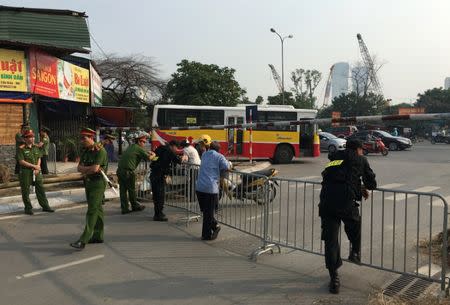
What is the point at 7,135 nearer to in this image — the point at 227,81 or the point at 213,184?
the point at 213,184

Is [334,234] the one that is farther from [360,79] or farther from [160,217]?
[360,79]

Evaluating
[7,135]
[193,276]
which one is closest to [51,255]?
[193,276]

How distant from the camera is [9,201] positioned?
10469 mm

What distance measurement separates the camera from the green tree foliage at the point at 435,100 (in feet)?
235

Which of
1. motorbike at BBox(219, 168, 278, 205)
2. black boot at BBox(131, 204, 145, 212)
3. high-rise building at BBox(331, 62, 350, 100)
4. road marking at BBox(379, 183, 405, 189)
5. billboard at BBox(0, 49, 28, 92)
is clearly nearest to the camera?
motorbike at BBox(219, 168, 278, 205)

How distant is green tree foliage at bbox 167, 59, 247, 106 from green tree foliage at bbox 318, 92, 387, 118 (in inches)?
1352

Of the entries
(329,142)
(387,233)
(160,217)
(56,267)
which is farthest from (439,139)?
(56,267)

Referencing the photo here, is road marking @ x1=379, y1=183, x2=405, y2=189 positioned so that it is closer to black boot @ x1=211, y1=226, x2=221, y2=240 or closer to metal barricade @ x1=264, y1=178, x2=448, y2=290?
metal barricade @ x1=264, y1=178, x2=448, y2=290

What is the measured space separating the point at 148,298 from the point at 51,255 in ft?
7.53

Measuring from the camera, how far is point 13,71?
1517cm

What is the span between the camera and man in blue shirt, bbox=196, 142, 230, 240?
7.42 m

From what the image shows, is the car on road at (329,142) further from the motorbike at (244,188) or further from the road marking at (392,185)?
the motorbike at (244,188)

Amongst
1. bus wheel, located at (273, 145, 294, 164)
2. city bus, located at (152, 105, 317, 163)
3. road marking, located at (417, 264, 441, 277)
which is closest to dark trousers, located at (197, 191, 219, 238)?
road marking, located at (417, 264, 441, 277)

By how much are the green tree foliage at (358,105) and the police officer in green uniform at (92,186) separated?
6670 cm
